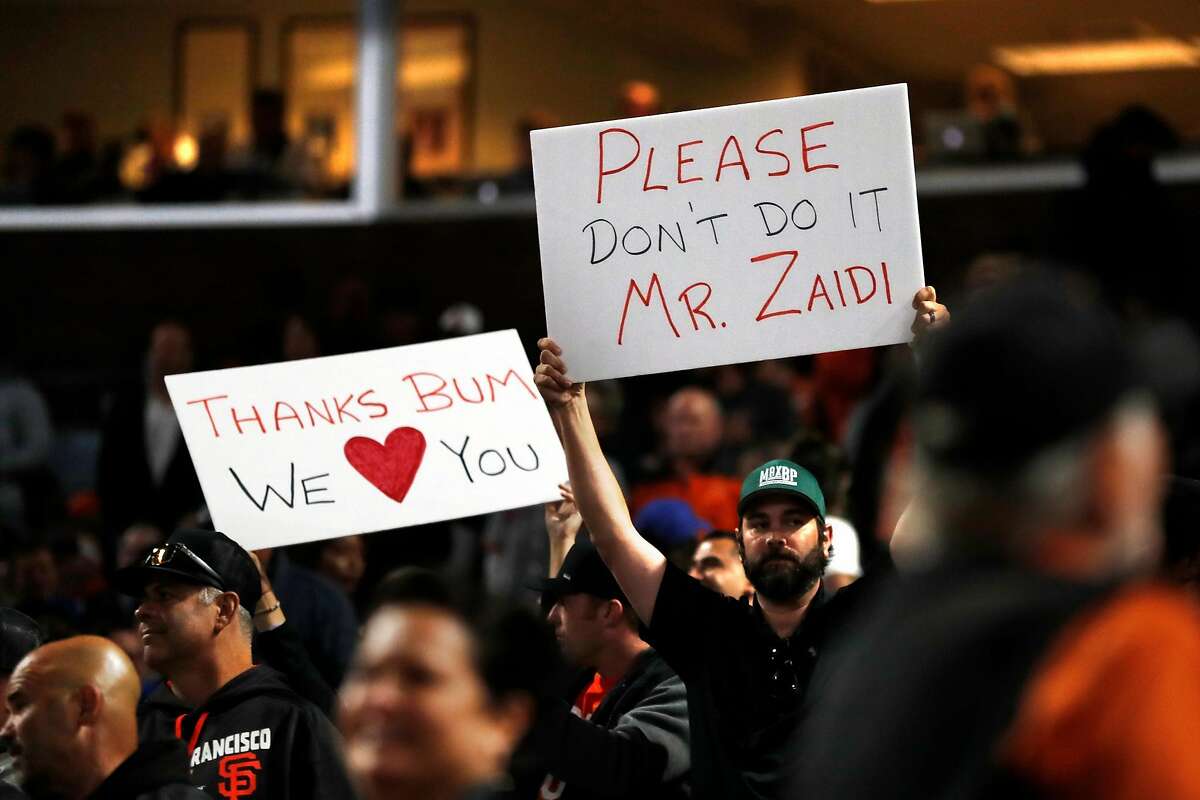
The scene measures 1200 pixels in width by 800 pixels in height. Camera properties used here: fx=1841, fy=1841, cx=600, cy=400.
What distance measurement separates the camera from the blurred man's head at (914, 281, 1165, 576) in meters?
1.71

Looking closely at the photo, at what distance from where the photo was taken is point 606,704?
4504mm

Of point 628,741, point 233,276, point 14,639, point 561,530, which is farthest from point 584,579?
point 233,276

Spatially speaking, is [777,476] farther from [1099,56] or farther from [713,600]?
[1099,56]

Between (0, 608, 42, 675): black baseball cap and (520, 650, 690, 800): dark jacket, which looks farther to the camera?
(0, 608, 42, 675): black baseball cap

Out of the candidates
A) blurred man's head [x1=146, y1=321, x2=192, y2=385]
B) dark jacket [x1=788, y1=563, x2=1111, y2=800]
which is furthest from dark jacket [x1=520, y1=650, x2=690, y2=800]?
blurred man's head [x1=146, y1=321, x2=192, y2=385]

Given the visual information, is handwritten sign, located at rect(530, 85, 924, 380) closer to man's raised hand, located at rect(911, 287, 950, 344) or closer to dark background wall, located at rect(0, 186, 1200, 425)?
man's raised hand, located at rect(911, 287, 950, 344)

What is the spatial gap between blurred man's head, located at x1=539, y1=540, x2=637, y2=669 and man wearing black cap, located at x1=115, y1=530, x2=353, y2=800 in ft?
2.26

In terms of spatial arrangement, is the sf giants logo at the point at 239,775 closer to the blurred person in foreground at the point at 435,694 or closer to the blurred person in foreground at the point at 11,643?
the blurred person in foreground at the point at 11,643

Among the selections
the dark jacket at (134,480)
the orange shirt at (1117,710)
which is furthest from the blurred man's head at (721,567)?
the orange shirt at (1117,710)

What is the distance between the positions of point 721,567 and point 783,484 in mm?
1168

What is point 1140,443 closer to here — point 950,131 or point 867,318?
point 867,318

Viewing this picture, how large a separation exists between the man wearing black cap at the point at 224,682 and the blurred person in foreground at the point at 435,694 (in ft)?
6.21

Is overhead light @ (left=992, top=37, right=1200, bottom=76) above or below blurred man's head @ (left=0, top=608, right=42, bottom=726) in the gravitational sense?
above

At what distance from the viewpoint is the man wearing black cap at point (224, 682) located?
4.17m
